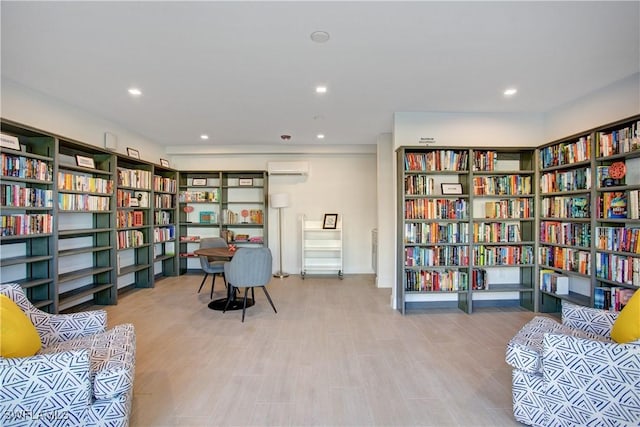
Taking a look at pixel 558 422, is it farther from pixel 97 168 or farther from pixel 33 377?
pixel 97 168

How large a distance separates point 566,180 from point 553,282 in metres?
1.23

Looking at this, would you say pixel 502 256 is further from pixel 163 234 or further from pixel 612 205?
pixel 163 234

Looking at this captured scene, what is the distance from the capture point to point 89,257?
13.8 ft

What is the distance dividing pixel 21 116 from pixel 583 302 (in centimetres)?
628

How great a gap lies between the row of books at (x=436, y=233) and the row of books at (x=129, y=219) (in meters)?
4.09

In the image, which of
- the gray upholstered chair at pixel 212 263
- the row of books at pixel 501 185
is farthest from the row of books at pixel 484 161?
the gray upholstered chair at pixel 212 263

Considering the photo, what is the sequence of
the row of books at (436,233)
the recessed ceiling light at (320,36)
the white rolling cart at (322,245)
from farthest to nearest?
the white rolling cart at (322,245) < the row of books at (436,233) < the recessed ceiling light at (320,36)

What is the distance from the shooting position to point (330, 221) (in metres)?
6.11

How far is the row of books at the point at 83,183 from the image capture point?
11.5 ft

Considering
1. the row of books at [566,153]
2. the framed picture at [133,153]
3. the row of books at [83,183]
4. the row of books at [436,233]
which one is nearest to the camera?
the row of books at [566,153]

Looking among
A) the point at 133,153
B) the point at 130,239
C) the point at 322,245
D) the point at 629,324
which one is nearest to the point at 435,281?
the point at 629,324

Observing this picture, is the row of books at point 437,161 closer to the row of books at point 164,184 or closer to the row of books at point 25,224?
the row of books at point 25,224

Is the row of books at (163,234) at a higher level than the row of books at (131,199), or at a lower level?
lower

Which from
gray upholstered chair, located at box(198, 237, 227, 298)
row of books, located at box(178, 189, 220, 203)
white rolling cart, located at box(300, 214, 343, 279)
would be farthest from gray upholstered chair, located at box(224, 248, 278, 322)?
row of books, located at box(178, 189, 220, 203)
